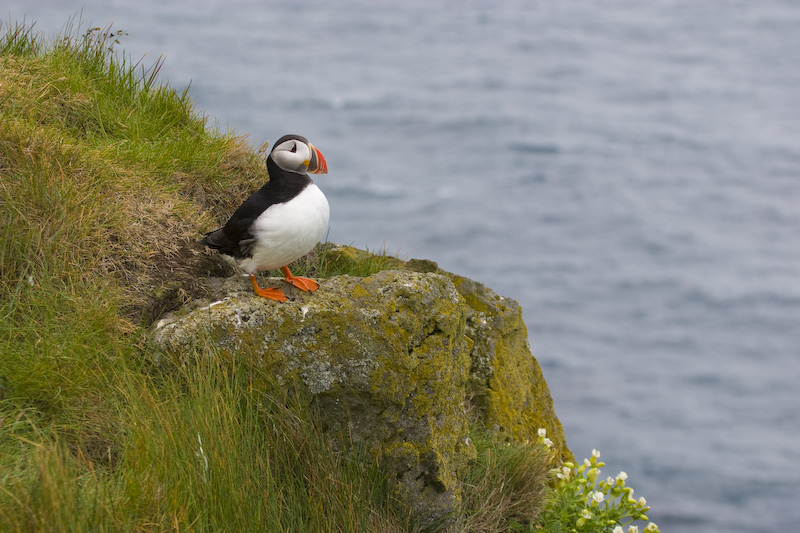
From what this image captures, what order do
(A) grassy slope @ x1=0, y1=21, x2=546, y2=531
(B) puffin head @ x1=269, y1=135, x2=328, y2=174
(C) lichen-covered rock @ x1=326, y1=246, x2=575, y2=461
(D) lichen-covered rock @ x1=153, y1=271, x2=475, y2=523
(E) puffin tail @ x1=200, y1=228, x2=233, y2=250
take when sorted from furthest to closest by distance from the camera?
(C) lichen-covered rock @ x1=326, y1=246, x2=575, y2=461, (E) puffin tail @ x1=200, y1=228, x2=233, y2=250, (B) puffin head @ x1=269, y1=135, x2=328, y2=174, (D) lichen-covered rock @ x1=153, y1=271, x2=475, y2=523, (A) grassy slope @ x1=0, y1=21, x2=546, y2=531

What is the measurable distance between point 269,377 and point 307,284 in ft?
2.43

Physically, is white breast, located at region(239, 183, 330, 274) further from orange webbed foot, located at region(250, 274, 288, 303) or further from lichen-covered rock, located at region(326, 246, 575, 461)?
lichen-covered rock, located at region(326, 246, 575, 461)

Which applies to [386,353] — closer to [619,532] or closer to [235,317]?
[235,317]

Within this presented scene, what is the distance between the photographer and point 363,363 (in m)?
4.50

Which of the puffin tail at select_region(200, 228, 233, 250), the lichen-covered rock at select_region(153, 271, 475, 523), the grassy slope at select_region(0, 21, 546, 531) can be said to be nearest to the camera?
the grassy slope at select_region(0, 21, 546, 531)

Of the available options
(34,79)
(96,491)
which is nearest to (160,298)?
(96,491)

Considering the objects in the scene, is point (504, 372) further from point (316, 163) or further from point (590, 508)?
point (316, 163)

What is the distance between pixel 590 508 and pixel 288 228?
2736mm

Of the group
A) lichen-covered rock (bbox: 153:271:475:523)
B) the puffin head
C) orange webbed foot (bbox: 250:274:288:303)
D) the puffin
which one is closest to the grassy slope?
lichen-covered rock (bbox: 153:271:475:523)

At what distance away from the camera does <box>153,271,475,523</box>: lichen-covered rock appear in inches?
175

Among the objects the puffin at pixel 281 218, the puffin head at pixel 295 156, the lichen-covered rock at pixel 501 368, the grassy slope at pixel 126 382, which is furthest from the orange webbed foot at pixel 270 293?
the lichen-covered rock at pixel 501 368

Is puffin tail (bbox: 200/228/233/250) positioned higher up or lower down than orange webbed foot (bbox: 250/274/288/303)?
higher up

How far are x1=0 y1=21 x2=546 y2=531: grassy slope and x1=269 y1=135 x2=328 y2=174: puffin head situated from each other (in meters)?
1.25

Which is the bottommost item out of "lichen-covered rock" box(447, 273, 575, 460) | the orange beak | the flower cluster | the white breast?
the flower cluster
